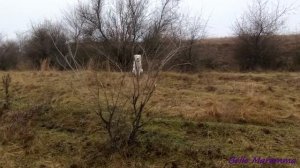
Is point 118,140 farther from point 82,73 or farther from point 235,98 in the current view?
point 235,98

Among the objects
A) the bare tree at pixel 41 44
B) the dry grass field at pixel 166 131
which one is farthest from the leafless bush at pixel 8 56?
the dry grass field at pixel 166 131

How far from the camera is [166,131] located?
6.15 meters

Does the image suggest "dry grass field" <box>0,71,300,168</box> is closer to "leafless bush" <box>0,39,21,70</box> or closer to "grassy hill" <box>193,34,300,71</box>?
"grassy hill" <box>193,34,300,71</box>

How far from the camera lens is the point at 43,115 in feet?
25.2

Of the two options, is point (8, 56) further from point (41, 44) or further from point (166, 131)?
point (166, 131)

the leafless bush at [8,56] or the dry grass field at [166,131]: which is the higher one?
the leafless bush at [8,56]

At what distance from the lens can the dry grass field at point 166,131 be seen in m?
5.39

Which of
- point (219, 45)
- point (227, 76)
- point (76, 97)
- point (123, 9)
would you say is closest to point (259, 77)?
point (227, 76)

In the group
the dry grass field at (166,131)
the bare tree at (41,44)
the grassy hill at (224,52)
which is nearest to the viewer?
the dry grass field at (166,131)

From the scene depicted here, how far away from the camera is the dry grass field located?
5387 millimetres

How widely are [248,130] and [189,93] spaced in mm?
2944

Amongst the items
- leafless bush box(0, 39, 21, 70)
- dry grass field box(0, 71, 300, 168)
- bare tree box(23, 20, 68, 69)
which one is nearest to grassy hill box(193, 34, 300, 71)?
bare tree box(23, 20, 68, 69)

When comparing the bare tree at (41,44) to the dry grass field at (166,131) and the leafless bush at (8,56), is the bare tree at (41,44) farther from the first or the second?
the dry grass field at (166,131)

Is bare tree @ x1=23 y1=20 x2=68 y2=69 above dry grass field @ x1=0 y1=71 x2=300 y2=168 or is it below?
above
